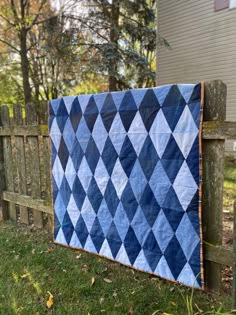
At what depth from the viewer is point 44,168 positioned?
3691 mm

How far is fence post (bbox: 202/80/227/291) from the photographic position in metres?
2.32

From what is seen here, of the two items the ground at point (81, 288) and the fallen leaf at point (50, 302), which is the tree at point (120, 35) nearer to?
the ground at point (81, 288)

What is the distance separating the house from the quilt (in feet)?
18.6

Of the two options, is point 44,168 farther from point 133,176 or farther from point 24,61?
point 24,61

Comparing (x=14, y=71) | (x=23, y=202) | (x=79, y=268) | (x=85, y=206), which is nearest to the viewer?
(x=79, y=268)

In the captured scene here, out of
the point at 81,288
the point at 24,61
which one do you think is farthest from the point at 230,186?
the point at 24,61

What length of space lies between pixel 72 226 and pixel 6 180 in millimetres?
1470

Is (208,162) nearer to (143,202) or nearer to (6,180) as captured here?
(143,202)

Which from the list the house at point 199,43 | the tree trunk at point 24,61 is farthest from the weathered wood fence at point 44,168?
the tree trunk at point 24,61

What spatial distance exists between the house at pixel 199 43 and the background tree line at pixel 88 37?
557mm

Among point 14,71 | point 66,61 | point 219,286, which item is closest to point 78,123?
point 219,286

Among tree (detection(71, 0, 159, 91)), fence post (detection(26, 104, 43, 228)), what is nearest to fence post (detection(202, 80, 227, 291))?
fence post (detection(26, 104, 43, 228))

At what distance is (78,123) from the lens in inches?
127

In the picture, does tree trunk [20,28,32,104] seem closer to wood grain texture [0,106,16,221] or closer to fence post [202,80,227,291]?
wood grain texture [0,106,16,221]
